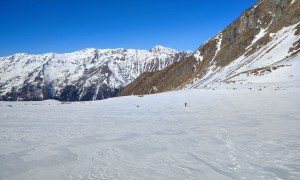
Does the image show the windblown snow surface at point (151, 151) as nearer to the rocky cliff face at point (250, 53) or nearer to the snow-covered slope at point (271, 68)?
the snow-covered slope at point (271, 68)

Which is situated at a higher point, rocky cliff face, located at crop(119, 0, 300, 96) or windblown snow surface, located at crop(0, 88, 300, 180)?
rocky cliff face, located at crop(119, 0, 300, 96)

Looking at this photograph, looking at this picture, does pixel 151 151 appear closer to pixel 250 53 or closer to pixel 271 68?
pixel 271 68

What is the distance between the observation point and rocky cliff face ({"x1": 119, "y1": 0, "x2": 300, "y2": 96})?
5502 centimetres

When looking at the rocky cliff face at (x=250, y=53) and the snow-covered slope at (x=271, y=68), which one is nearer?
the snow-covered slope at (x=271, y=68)

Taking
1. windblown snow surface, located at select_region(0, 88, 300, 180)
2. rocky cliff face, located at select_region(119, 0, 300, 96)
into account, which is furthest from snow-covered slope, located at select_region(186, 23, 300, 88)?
windblown snow surface, located at select_region(0, 88, 300, 180)

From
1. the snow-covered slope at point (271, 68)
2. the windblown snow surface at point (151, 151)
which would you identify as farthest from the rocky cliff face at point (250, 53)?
the windblown snow surface at point (151, 151)

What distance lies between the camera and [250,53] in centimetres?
9344

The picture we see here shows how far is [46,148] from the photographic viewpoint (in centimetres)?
891

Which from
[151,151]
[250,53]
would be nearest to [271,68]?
[250,53]

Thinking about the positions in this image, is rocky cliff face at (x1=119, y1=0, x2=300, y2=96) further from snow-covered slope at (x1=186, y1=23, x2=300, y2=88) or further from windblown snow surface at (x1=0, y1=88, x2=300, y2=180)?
windblown snow surface at (x1=0, y1=88, x2=300, y2=180)

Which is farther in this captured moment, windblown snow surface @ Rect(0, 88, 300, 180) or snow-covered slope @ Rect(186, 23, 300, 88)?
snow-covered slope @ Rect(186, 23, 300, 88)

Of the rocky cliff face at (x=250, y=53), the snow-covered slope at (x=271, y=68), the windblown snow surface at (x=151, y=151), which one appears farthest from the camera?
the rocky cliff face at (x=250, y=53)

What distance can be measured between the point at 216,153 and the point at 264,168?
164 cm

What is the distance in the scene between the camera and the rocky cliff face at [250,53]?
2166 inches
